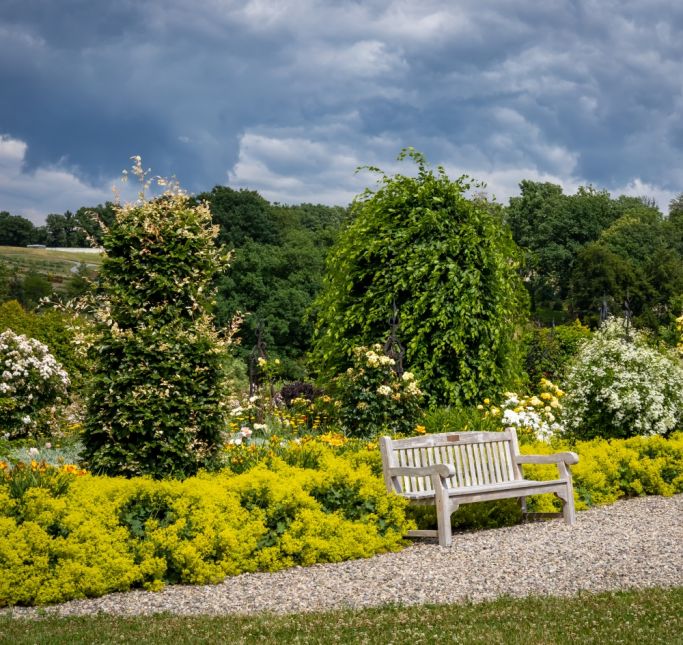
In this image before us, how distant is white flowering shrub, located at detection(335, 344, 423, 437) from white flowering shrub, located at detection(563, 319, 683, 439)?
2.33 m

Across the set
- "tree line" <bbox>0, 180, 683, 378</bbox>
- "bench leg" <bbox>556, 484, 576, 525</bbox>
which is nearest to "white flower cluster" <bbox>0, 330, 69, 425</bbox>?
"bench leg" <bbox>556, 484, 576, 525</bbox>

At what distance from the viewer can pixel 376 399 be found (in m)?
10.1

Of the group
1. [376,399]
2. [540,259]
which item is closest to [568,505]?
[376,399]

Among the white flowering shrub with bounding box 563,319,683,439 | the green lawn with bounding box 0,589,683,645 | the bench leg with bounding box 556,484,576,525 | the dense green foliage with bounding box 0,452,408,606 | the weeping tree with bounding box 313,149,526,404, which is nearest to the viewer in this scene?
the green lawn with bounding box 0,589,683,645

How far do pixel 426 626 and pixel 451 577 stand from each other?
52.5 inches

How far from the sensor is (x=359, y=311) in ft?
39.7

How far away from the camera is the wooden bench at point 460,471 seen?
693cm

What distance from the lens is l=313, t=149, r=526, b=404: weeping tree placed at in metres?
11.7

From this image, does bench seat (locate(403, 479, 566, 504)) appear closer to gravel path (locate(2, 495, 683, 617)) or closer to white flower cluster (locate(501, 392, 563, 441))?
gravel path (locate(2, 495, 683, 617))

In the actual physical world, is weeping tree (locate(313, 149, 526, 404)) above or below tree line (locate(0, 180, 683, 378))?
below

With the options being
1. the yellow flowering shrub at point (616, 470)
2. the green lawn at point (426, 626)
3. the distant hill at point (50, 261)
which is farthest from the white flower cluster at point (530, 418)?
the distant hill at point (50, 261)

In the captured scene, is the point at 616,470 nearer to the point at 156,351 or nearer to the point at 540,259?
the point at 156,351

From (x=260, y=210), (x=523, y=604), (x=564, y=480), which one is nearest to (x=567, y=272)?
(x=260, y=210)

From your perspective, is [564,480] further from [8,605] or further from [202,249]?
[8,605]
